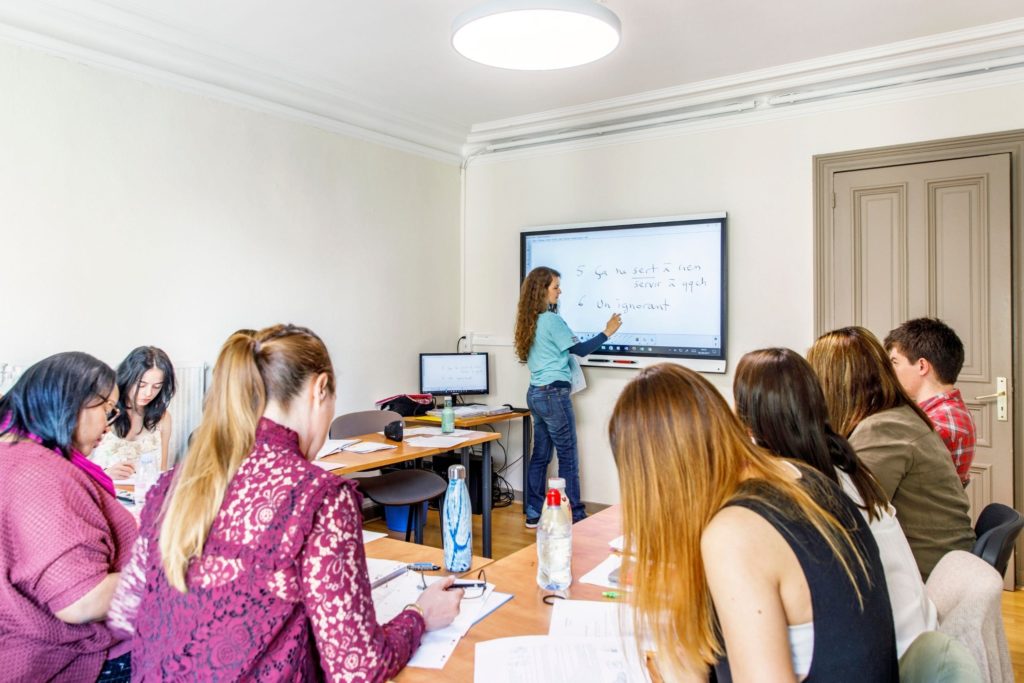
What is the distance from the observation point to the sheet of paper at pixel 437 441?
3.50m

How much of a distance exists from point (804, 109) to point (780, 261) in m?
0.87

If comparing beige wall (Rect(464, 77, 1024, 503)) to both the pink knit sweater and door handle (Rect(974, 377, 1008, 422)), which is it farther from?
the pink knit sweater

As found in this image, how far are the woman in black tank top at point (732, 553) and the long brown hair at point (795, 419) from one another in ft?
0.80

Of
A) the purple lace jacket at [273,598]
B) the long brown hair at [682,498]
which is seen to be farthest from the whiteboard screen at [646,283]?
the purple lace jacket at [273,598]

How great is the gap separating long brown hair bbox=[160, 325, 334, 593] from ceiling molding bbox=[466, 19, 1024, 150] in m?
3.54

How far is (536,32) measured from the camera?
105 inches

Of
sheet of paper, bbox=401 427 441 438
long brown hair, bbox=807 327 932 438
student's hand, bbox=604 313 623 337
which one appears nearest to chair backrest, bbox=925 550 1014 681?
long brown hair, bbox=807 327 932 438

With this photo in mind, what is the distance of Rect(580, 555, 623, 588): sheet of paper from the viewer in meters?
1.68

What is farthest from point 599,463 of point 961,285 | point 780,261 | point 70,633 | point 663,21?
point 70,633

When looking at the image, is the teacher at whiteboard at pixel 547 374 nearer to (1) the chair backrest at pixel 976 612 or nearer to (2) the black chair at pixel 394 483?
(2) the black chair at pixel 394 483

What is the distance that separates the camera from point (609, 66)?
392cm

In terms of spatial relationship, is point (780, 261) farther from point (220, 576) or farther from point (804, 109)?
point (220, 576)

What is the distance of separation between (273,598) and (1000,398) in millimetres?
3717

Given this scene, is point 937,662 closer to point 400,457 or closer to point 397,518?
point 400,457
